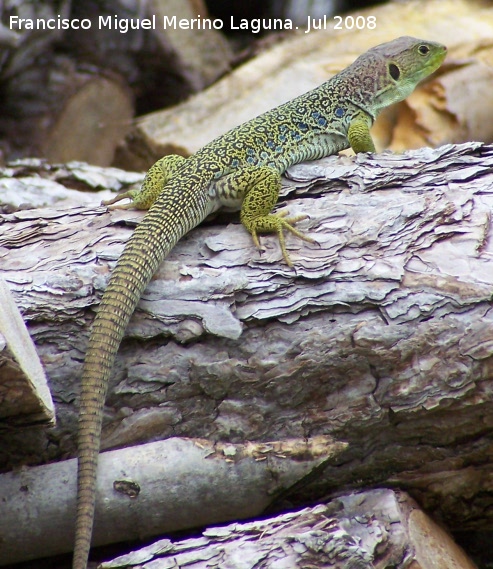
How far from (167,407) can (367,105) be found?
2.76 metres

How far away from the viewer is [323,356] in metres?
3.02

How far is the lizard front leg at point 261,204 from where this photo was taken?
3.48m

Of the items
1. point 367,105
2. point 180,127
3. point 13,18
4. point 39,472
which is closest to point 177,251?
point 39,472

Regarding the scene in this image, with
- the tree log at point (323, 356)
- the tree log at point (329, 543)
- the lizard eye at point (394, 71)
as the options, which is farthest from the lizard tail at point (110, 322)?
the lizard eye at point (394, 71)

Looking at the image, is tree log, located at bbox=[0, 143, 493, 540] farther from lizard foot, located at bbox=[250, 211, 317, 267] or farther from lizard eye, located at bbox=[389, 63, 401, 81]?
lizard eye, located at bbox=[389, 63, 401, 81]

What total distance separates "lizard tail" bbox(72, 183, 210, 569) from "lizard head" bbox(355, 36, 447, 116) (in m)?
2.08

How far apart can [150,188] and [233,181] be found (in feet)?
1.49

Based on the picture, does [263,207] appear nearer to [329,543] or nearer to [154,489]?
[154,489]

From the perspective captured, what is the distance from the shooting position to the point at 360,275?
3.15m

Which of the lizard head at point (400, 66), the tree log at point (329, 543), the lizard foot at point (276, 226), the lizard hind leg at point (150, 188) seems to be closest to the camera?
the tree log at point (329, 543)

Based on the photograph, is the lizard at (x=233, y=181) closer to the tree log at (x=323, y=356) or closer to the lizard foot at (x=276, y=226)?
the lizard foot at (x=276, y=226)

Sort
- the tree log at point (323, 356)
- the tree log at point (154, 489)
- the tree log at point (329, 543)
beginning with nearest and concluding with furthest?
1. the tree log at point (329, 543)
2. the tree log at point (154, 489)
3. the tree log at point (323, 356)

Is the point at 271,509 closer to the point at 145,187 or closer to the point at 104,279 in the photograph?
the point at 104,279

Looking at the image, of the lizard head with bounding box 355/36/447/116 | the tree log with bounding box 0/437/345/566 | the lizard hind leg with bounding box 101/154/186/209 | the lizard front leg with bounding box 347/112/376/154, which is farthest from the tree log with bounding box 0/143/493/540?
the lizard head with bounding box 355/36/447/116
